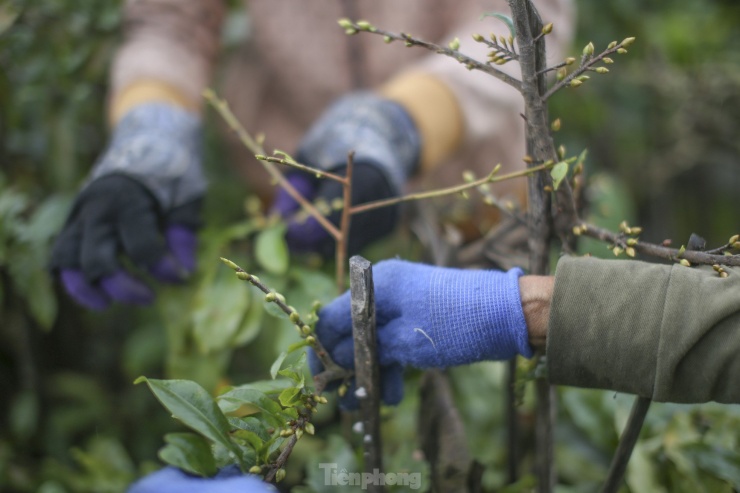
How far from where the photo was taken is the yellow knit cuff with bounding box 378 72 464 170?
→ 123cm

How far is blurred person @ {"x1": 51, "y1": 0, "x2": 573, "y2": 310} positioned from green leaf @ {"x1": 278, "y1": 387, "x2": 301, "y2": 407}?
0.46 meters

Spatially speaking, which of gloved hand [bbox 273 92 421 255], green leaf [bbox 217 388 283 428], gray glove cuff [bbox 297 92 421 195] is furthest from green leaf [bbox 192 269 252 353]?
green leaf [bbox 217 388 283 428]

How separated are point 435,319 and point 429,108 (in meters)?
0.67

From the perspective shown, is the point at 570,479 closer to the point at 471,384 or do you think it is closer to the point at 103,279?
the point at 471,384

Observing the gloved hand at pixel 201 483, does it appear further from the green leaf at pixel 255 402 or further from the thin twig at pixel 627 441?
the thin twig at pixel 627 441

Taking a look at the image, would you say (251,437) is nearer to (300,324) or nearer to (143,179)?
(300,324)

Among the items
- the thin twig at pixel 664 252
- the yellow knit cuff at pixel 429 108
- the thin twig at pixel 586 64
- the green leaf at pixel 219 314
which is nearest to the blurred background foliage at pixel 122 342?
the green leaf at pixel 219 314

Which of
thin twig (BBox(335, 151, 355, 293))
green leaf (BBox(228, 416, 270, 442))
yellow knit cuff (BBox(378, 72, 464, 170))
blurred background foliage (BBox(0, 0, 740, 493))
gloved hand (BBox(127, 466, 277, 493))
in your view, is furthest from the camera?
yellow knit cuff (BBox(378, 72, 464, 170))

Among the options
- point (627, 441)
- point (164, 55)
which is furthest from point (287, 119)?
point (627, 441)

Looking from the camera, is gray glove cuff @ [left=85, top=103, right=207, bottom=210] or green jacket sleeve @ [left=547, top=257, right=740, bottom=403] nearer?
green jacket sleeve @ [left=547, top=257, right=740, bottom=403]

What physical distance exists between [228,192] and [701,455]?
120 cm

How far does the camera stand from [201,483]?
1.82 feet

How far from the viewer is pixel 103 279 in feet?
3.25

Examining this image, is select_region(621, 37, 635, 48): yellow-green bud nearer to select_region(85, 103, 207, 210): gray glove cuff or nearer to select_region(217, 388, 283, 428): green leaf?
select_region(217, 388, 283, 428): green leaf
